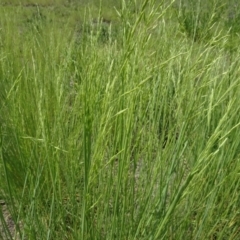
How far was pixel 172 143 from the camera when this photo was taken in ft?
2.72

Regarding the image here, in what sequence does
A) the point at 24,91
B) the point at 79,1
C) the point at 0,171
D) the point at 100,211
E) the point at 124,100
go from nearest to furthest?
the point at 124,100 < the point at 100,211 < the point at 0,171 < the point at 24,91 < the point at 79,1

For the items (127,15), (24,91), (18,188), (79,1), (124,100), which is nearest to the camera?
(127,15)

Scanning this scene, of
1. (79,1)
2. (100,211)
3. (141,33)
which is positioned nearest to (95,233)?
(100,211)

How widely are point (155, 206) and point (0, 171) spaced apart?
51 cm

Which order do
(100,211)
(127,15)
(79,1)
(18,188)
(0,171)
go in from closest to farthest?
(127,15), (100,211), (0,171), (18,188), (79,1)

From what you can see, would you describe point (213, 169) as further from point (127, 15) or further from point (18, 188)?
point (18, 188)

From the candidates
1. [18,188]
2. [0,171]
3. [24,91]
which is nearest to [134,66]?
[0,171]

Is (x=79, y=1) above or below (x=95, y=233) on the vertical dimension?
below

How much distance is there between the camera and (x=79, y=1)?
7.73m

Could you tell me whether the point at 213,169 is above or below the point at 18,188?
above

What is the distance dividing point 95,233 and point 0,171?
0.37 m

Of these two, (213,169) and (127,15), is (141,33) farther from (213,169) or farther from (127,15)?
(213,169)

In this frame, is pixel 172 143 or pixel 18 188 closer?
pixel 172 143

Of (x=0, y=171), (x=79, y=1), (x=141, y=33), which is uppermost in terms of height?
(x=141, y=33)
